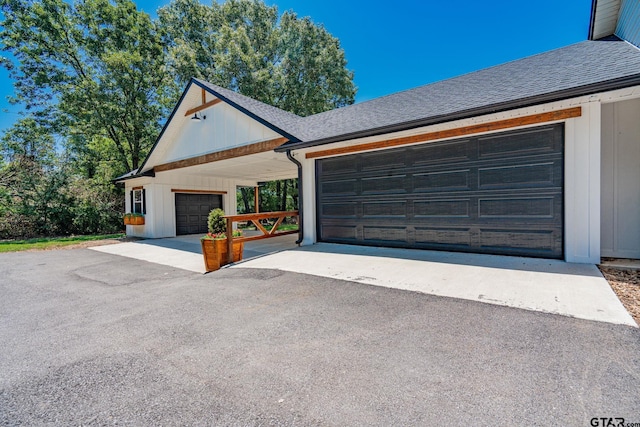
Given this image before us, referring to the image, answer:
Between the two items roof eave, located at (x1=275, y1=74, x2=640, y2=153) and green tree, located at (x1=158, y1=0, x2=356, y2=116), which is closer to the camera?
roof eave, located at (x1=275, y1=74, x2=640, y2=153)

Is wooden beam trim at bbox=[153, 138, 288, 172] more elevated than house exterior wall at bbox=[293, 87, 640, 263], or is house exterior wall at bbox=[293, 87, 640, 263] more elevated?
wooden beam trim at bbox=[153, 138, 288, 172]

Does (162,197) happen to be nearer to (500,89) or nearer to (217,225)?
(217,225)

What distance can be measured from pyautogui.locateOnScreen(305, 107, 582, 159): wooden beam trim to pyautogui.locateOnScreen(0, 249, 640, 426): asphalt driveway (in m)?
3.74

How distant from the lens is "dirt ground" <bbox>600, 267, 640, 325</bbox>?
3158mm

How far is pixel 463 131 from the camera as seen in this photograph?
19.3ft

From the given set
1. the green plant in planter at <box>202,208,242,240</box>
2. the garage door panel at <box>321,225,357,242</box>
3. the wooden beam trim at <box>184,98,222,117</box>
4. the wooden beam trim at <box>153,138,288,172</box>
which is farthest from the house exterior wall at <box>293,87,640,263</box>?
the wooden beam trim at <box>184,98,222,117</box>

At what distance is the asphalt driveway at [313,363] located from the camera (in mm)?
1858

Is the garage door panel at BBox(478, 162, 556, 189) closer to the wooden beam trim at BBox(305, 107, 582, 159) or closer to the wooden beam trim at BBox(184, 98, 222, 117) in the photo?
the wooden beam trim at BBox(305, 107, 582, 159)

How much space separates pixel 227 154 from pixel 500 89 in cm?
791

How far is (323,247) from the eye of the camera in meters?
7.70

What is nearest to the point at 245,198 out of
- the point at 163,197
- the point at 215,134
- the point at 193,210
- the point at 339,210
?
the point at 193,210

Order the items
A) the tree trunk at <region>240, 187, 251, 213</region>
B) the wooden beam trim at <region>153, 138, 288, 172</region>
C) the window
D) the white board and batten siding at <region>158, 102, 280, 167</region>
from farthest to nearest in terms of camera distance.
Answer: the tree trunk at <region>240, 187, 251, 213</region>
the window
the white board and batten siding at <region>158, 102, 280, 167</region>
the wooden beam trim at <region>153, 138, 288, 172</region>

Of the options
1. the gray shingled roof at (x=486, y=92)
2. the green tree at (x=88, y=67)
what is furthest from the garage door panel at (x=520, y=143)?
the green tree at (x=88, y=67)

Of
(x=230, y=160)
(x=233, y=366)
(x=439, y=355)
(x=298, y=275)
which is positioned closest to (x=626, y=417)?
(x=439, y=355)
